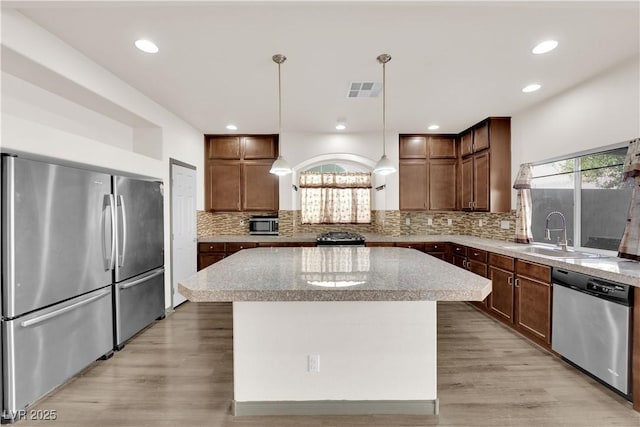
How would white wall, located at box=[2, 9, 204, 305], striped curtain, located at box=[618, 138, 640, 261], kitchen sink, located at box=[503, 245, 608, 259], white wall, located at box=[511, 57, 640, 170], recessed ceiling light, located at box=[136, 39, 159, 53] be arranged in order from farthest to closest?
kitchen sink, located at box=[503, 245, 608, 259] → white wall, located at box=[511, 57, 640, 170] → striped curtain, located at box=[618, 138, 640, 261] → recessed ceiling light, located at box=[136, 39, 159, 53] → white wall, located at box=[2, 9, 204, 305]

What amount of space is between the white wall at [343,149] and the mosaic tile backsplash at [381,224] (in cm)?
26

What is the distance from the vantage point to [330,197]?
528cm

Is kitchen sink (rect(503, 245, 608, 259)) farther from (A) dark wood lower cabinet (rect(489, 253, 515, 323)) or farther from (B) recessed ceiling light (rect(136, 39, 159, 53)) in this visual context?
(B) recessed ceiling light (rect(136, 39, 159, 53))

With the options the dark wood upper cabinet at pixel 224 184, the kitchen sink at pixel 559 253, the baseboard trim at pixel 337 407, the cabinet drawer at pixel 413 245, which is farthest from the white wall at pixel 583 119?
the dark wood upper cabinet at pixel 224 184

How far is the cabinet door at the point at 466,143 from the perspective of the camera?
4.54 m

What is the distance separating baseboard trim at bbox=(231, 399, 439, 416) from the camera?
6.21 ft

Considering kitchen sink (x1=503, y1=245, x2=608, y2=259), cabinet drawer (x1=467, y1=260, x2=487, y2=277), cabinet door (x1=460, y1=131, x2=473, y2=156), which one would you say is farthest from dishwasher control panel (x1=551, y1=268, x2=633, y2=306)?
A: cabinet door (x1=460, y1=131, x2=473, y2=156)

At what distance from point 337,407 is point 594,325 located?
2.00 meters

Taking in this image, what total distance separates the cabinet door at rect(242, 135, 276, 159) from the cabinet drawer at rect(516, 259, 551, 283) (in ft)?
12.1

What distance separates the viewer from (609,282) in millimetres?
2123

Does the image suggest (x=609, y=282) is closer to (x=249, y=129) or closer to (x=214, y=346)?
(x=214, y=346)

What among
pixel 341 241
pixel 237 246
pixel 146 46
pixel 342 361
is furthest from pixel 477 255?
pixel 146 46

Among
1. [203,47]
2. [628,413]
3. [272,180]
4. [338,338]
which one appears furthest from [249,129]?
[628,413]

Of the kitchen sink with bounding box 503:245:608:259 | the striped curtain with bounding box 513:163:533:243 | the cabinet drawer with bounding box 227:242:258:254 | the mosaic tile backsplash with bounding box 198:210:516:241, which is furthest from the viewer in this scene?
the mosaic tile backsplash with bounding box 198:210:516:241
